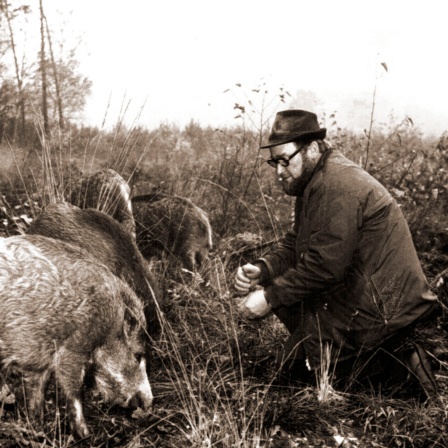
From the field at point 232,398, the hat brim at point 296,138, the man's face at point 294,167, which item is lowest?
the field at point 232,398

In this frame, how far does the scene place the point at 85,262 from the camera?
10.3 ft

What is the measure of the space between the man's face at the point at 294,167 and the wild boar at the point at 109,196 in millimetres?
1738

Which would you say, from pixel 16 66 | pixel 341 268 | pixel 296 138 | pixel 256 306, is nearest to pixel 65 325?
pixel 256 306

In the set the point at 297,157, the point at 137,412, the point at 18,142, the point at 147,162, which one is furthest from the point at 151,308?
the point at 147,162

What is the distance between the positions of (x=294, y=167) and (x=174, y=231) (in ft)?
7.50

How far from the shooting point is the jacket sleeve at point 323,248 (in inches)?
135

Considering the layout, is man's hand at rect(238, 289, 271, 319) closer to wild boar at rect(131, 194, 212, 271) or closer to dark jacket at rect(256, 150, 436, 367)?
dark jacket at rect(256, 150, 436, 367)

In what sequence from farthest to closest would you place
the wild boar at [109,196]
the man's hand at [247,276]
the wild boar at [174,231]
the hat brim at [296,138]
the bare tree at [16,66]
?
the bare tree at [16,66], the wild boar at [174,231], the wild boar at [109,196], the man's hand at [247,276], the hat brim at [296,138]

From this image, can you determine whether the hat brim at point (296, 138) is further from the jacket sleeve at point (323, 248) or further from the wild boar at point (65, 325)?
the wild boar at point (65, 325)

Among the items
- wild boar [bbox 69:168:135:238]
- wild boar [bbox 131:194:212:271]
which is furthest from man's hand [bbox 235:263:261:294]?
wild boar [bbox 131:194:212:271]

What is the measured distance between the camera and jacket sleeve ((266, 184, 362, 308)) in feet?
11.2

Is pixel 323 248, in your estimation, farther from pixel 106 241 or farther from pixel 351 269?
pixel 106 241

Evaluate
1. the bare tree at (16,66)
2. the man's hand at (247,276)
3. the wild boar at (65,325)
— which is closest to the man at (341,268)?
the man's hand at (247,276)

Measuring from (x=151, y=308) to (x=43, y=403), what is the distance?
1028mm
